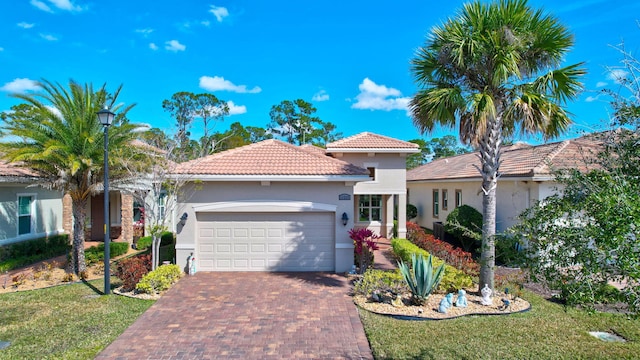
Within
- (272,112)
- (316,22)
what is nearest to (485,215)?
(316,22)

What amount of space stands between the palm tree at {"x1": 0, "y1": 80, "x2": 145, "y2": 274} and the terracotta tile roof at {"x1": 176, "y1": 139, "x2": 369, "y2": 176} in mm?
2346

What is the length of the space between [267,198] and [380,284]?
4.94 metres

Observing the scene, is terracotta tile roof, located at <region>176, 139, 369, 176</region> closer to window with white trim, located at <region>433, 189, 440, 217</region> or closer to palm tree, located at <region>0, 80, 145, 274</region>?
palm tree, located at <region>0, 80, 145, 274</region>

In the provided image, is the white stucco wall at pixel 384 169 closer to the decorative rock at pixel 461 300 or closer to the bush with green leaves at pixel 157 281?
the decorative rock at pixel 461 300

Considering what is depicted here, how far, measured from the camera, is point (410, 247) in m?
13.1

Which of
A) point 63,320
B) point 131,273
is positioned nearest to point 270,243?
point 131,273

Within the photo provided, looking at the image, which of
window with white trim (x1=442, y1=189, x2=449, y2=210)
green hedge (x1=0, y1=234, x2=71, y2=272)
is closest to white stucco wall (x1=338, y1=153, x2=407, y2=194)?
window with white trim (x1=442, y1=189, x2=449, y2=210)

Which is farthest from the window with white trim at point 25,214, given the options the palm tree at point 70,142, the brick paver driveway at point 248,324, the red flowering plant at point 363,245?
the red flowering plant at point 363,245

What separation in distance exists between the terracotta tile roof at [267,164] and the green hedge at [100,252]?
5.53 m

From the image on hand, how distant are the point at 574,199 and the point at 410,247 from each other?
9627 millimetres

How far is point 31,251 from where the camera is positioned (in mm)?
14234

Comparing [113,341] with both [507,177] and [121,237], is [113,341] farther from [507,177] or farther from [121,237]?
[507,177]

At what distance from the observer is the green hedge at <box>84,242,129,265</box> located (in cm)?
1371

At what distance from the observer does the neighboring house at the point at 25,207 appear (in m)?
12.8
